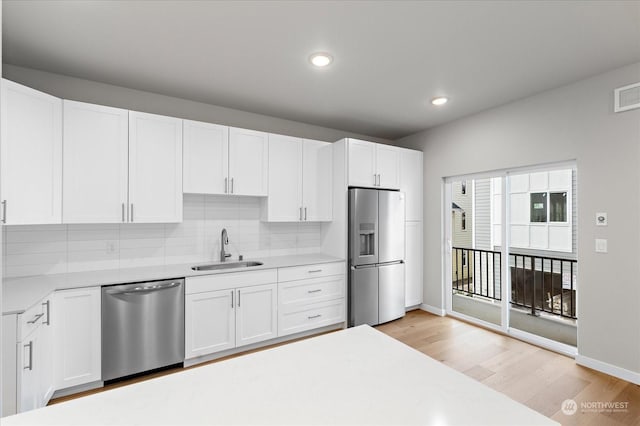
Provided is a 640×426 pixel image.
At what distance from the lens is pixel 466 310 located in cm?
430

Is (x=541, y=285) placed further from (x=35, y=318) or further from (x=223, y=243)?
(x=35, y=318)

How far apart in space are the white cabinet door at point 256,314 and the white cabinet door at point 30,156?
1716 mm

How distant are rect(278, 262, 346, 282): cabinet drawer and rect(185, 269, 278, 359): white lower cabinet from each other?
119mm

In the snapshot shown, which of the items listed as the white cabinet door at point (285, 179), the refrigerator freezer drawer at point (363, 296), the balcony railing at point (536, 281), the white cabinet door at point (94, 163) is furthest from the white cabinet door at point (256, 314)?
the balcony railing at point (536, 281)

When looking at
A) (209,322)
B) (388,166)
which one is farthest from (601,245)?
(209,322)

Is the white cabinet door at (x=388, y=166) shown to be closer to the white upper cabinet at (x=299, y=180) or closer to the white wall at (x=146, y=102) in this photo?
the white upper cabinet at (x=299, y=180)

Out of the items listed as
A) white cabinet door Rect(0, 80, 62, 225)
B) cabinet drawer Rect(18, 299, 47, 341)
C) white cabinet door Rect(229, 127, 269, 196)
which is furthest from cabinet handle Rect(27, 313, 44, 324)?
white cabinet door Rect(229, 127, 269, 196)

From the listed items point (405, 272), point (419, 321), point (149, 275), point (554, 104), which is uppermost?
point (554, 104)

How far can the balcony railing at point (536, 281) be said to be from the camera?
3541 millimetres

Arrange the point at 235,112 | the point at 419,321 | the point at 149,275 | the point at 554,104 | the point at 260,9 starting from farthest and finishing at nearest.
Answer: the point at 419,321 < the point at 235,112 < the point at 554,104 < the point at 149,275 < the point at 260,9

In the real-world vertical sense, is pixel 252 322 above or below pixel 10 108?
below

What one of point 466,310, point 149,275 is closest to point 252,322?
point 149,275

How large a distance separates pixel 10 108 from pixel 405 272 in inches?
170

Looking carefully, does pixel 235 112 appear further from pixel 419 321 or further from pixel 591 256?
pixel 591 256
